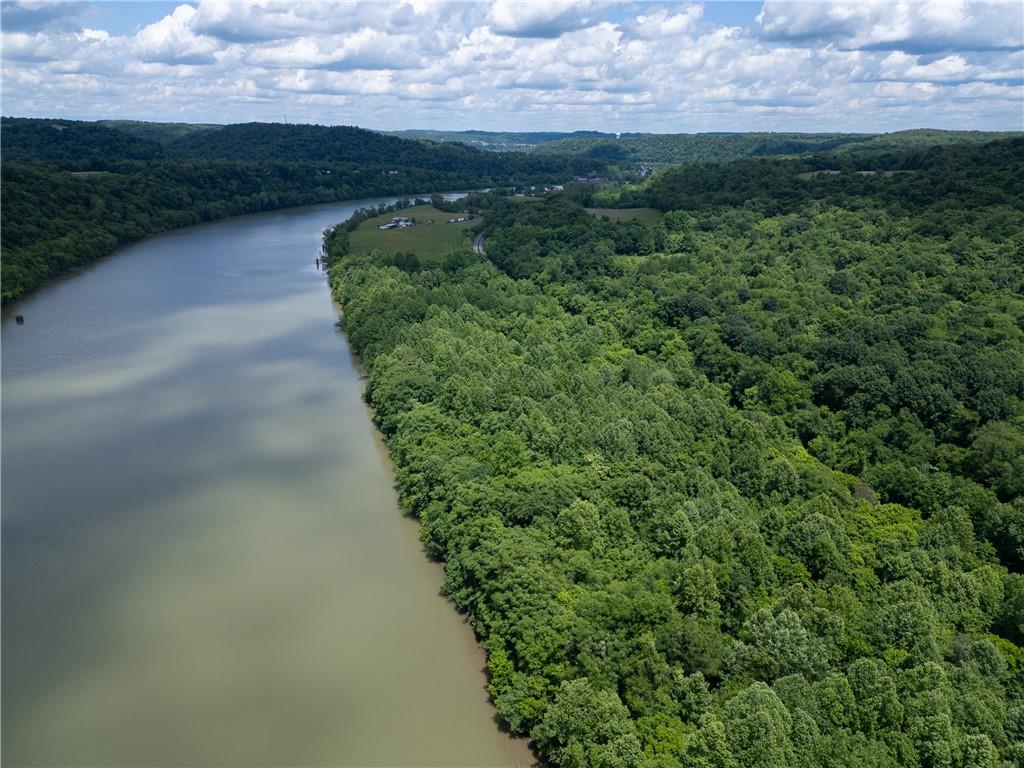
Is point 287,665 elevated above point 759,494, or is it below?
below

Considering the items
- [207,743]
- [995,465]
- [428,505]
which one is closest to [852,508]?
[995,465]

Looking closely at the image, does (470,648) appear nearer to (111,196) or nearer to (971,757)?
(971,757)

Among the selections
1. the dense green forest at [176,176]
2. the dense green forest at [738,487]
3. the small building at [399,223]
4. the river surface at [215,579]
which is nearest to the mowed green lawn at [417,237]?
the small building at [399,223]

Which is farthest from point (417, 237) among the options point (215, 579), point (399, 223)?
point (215, 579)

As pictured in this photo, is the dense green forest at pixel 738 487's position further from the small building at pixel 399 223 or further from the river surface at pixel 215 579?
the small building at pixel 399 223

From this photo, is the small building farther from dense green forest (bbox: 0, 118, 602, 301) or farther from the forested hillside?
the forested hillside

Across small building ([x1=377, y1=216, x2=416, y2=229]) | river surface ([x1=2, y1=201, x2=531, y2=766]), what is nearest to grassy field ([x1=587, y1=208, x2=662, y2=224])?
small building ([x1=377, y1=216, x2=416, y2=229])
